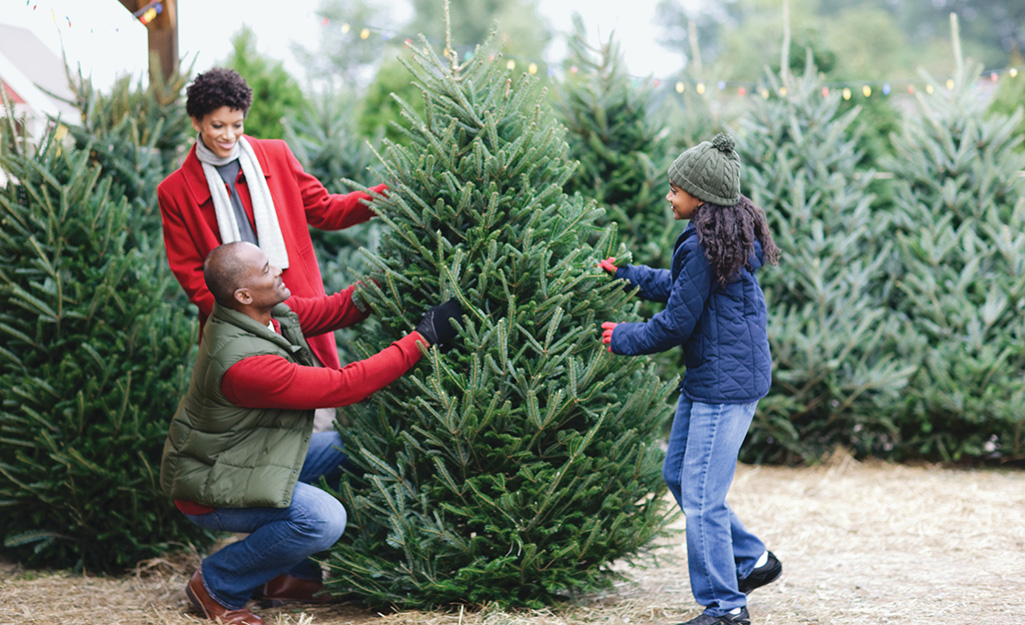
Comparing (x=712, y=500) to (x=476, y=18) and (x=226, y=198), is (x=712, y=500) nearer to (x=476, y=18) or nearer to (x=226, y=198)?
(x=226, y=198)

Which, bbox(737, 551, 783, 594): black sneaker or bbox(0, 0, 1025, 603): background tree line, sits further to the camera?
bbox(0, 0, 1025, 603): background tree line

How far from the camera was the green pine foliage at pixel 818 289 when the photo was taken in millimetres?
5719

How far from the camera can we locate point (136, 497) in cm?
402

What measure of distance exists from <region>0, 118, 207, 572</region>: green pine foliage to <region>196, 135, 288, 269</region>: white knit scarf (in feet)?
2.53

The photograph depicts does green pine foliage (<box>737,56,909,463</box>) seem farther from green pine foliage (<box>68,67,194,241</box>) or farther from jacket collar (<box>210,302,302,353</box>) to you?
green pine foliage (<box>68,67,194,241</box>)

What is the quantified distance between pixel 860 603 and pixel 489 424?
5.62 feet

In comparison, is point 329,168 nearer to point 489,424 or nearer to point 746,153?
point 746,153

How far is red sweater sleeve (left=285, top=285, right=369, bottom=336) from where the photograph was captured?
3557 millimetres

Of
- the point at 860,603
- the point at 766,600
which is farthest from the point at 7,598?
the point at 860,603

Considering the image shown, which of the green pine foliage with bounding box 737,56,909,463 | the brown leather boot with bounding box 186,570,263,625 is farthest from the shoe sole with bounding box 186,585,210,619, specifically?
the green pine foliage with bounding box 737,56,909,463

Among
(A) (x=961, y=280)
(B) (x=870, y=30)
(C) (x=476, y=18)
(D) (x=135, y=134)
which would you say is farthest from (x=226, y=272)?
(C) (x=476, y=18)

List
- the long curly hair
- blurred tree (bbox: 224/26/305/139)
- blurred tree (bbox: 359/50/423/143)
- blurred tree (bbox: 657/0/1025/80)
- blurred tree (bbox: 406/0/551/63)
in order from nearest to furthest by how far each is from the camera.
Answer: the long curly hair → blurred tree (bbox: 224/26/305/139) → blurred tree (bbox: 359/50/423/143) → blurred tree (bbox: 657/0/1025/80) → blurred tree (bbox: 406/0/551/63)

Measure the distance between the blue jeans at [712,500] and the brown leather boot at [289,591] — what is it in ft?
4.94

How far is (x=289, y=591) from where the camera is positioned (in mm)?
3666
